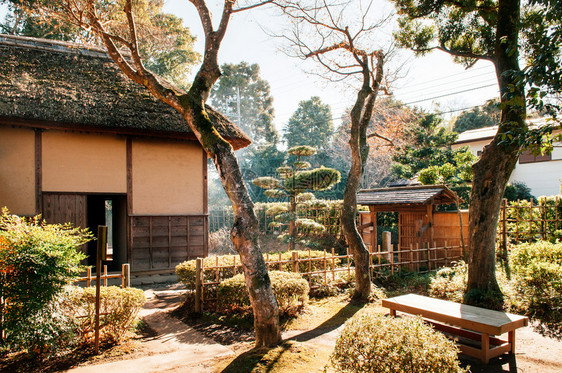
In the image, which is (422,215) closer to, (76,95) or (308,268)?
(308,268)

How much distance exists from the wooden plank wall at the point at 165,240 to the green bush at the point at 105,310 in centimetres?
477

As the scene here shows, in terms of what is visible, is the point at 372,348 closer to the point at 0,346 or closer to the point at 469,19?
the point at 0,346

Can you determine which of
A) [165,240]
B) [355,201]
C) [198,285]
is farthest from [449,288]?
[165,240]

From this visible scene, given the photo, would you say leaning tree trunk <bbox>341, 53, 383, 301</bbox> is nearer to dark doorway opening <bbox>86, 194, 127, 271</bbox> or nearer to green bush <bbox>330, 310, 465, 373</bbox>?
green bush <bbox>330, 310, 465, 373</bbox>

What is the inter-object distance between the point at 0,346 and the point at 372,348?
4.44 meters

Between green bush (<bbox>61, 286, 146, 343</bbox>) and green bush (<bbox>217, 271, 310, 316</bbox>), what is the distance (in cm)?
155

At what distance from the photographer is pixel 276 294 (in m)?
6.38

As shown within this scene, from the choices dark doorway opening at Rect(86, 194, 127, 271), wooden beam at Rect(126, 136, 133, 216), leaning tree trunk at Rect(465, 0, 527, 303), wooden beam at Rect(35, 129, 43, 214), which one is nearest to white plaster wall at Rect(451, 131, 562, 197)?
leaning tree trunk at Rect(465, 0, 527, 303)

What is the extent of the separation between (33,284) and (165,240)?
5.90m

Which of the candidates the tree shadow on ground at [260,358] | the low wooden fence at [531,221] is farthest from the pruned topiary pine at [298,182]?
the tree shadow on ground at [260,358]

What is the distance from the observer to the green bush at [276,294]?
21.1ft

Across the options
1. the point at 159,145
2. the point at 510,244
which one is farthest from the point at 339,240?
the point at 159,145

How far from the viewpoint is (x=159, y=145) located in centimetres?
1048

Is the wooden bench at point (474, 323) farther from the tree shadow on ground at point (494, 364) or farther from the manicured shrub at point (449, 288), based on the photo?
the manicured shrub at point (449, 288)
